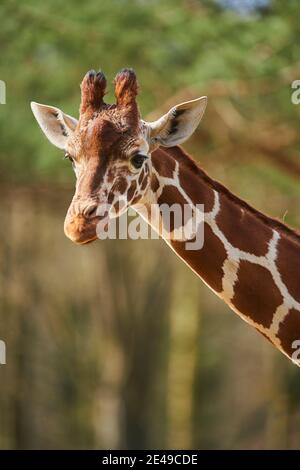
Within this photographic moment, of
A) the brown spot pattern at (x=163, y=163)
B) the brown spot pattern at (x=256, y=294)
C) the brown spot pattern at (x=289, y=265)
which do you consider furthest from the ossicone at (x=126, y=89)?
the brown spot pattern at (x=289, y=265)

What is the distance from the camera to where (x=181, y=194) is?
579 centimetres

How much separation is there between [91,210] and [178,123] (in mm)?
791

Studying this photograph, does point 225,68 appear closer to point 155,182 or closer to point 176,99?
point 176,99

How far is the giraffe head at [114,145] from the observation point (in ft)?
17.2

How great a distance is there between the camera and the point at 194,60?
45.0ft

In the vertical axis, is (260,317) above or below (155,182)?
below

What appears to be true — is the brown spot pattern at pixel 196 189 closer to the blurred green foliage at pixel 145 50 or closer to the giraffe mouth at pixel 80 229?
the giraffe mouth at pixel 80 229

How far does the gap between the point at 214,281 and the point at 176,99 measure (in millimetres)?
7524

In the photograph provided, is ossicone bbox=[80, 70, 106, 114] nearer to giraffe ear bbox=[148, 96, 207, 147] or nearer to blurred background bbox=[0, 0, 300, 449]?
giraffe ear bbox=[148, 96, 207, 147]

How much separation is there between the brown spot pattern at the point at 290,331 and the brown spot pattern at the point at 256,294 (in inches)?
3.3

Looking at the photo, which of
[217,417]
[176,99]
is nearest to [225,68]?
[176,99]

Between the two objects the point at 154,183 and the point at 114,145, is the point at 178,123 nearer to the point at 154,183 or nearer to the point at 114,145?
the point at 154,183

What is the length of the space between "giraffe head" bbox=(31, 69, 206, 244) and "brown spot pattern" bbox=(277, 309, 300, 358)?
3.34ft

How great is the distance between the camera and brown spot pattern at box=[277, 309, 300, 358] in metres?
5.98
